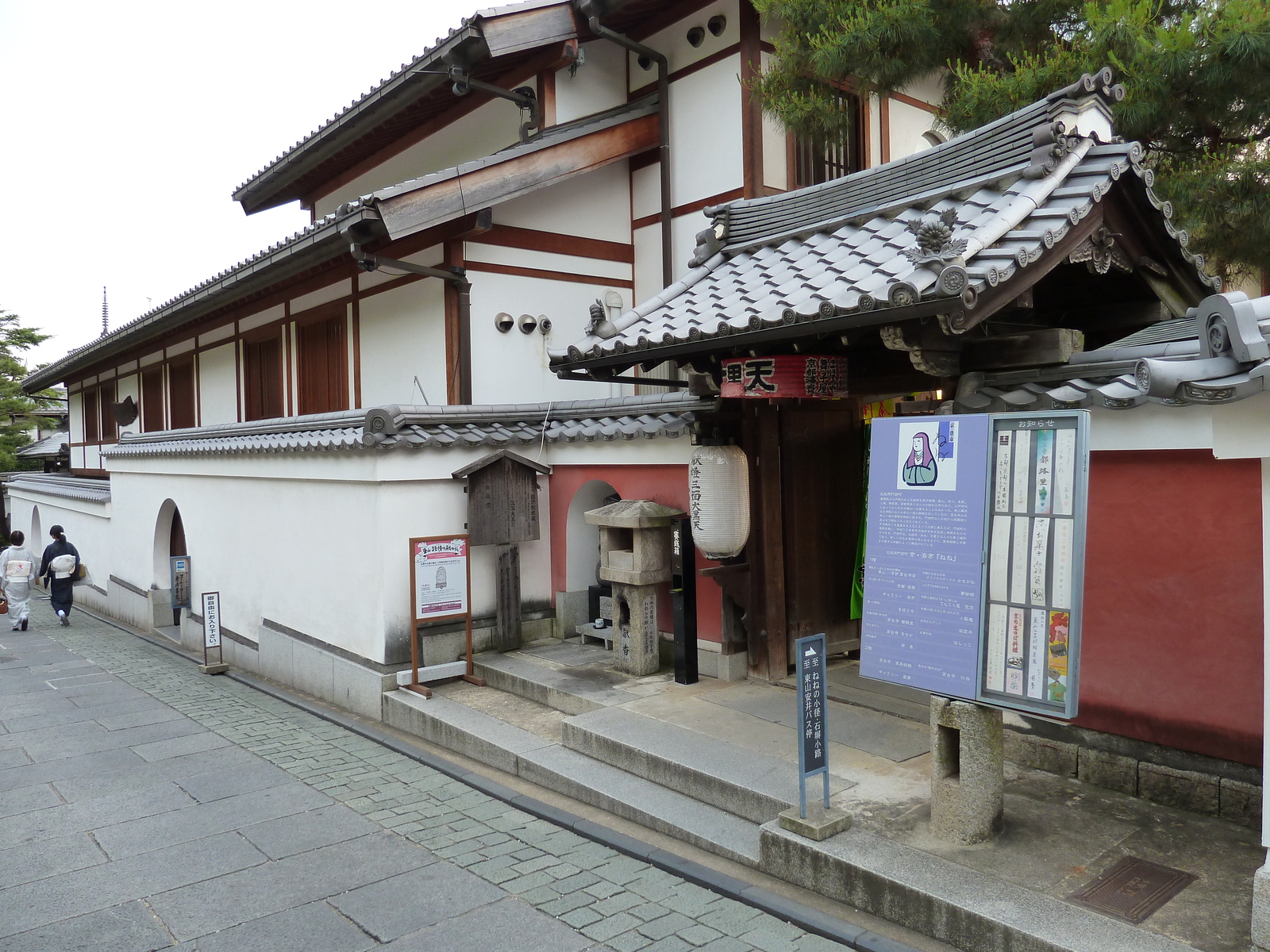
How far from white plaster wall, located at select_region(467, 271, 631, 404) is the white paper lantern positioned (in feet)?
14.7

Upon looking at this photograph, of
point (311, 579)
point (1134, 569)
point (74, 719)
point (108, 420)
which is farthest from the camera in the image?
point (108, 420)

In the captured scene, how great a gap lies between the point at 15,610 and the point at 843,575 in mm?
16944

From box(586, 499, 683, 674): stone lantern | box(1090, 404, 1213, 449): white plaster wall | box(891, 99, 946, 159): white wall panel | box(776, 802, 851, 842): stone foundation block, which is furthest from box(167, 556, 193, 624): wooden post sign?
box(1090, 404, 1213, 449): white plaster wall

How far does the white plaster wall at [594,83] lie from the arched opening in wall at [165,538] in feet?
33.9

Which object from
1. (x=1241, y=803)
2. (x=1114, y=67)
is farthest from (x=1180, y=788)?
(x=1114, y=67)

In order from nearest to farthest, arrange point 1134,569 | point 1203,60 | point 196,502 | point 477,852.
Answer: point 1134,569
point 477,852
point 1203,60
point 196,502

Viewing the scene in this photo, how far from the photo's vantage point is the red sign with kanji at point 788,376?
703cm

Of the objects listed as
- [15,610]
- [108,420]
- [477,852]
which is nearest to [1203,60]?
[477,852]

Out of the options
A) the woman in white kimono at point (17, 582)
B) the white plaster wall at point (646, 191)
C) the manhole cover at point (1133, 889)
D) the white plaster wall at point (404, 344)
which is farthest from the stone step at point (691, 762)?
the woman in white kimono at point (17, 582)

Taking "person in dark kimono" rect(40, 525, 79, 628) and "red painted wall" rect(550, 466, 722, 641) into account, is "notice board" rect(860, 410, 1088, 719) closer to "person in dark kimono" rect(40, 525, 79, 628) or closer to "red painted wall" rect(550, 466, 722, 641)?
"red painted wall" rect(550, 466, 722, 641)

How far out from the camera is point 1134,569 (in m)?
5.70

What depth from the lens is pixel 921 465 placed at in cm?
519

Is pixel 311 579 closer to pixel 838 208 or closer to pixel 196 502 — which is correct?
pixel 196 502

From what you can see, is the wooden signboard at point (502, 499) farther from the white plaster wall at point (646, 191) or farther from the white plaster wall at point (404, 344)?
the white plaster wall at point (646, 191)
